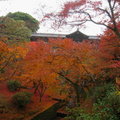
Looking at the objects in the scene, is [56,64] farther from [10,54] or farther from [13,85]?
[13,85]

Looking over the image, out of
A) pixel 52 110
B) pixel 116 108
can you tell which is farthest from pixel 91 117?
pixel 52 110

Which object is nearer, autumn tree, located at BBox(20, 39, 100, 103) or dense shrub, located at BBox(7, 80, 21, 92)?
autumn tree, located at BBox(20, 39, 100, 103)

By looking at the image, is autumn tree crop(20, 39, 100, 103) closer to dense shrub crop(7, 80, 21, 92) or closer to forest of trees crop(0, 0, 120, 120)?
forest of trees crop(0, 0, 120, 120)

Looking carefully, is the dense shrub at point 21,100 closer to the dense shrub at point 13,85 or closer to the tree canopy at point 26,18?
the dense shrub at point 13,85

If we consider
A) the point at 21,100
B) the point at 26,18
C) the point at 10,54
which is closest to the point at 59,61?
the point at 10,54

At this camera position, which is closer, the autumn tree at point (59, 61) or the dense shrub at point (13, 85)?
the autumn tree at point (59, 61)

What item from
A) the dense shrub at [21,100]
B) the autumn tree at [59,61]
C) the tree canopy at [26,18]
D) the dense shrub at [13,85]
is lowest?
the dense shrub at [21,100]

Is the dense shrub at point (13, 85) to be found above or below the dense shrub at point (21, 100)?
above

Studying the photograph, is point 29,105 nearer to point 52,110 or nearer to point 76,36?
point 52,110

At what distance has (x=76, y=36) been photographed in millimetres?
22719

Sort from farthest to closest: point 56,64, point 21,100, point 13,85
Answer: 1. point 13,85
2. point 21,100
3. point 56,64

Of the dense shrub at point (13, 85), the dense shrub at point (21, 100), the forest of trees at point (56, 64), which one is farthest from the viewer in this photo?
the dense shrub at point (13, 85)

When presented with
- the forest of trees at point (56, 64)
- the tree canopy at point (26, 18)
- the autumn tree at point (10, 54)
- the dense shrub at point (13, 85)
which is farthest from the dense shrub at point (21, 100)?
the tree canopy at point (26, 18)

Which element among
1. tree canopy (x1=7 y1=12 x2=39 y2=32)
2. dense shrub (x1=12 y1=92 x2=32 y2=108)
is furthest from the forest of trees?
tree canopy (x1=7 y1=12 x2=39 y2=32)
